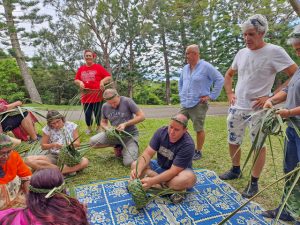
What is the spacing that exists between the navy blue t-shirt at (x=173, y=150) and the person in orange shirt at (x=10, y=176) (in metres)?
1.09

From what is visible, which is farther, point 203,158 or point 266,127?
point 203,158

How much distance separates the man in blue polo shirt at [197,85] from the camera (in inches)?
117

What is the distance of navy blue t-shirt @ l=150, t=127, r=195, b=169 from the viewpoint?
7.23ft

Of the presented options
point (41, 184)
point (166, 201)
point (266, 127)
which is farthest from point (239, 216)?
point (41, 184)

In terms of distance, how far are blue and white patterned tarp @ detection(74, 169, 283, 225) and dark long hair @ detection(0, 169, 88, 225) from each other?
941 millimetres

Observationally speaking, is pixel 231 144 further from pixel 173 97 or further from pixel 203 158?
pixel 173 97

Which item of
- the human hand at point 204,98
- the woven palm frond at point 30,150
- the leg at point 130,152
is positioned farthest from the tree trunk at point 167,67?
the woven palm frond at point 30,150

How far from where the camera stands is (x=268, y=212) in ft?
6.63

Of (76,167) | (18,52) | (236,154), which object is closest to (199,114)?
(236,154)

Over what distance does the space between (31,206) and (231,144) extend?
1.88 m

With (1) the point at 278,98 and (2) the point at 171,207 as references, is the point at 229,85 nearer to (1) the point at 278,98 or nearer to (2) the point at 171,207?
(1) the point at 278,98

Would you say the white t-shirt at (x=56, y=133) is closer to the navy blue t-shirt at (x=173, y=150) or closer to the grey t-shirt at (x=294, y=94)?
the navy blue t-shirt at (x=173, y=150)

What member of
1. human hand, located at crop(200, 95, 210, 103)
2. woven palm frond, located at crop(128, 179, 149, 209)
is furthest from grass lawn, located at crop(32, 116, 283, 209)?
human hand, located at crop(200, 95, 210, 103)

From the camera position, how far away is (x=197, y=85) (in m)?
2.98
